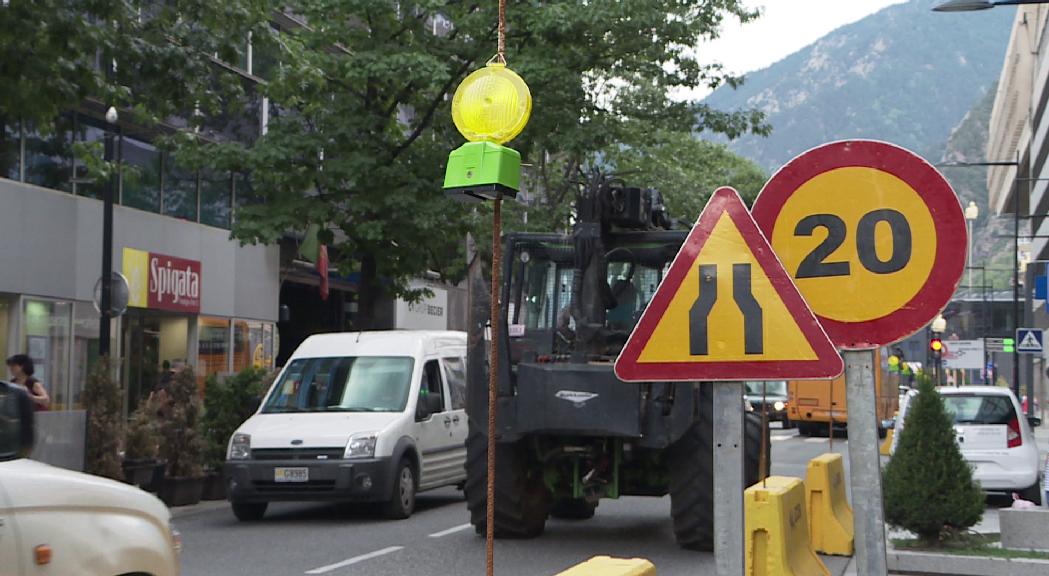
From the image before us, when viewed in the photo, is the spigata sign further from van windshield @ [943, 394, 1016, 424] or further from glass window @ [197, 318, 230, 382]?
van windshield @ [943, 394, 1016, 424]

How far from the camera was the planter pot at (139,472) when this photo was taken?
1620 cm

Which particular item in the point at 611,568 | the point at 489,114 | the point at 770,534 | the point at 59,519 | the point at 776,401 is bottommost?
the point at 776,401

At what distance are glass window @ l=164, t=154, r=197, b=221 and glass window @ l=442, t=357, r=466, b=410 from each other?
1199cm

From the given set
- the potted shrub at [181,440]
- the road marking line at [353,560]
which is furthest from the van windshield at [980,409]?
the potted shrub at [181,440]

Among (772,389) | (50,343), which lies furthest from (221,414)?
(772,389)

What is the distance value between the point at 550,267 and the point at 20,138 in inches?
503

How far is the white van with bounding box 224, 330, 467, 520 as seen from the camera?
587 inches

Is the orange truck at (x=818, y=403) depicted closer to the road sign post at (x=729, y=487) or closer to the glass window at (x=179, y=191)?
the glass window at (x=179, y=191)

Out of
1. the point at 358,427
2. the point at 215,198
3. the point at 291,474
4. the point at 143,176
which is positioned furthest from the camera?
the point at 215,198

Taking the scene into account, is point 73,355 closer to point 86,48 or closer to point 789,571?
point 86,48

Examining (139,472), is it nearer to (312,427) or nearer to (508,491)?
(312,427)

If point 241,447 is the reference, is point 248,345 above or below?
above

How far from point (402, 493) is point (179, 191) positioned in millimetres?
15032

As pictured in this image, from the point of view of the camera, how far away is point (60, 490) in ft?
17.1
